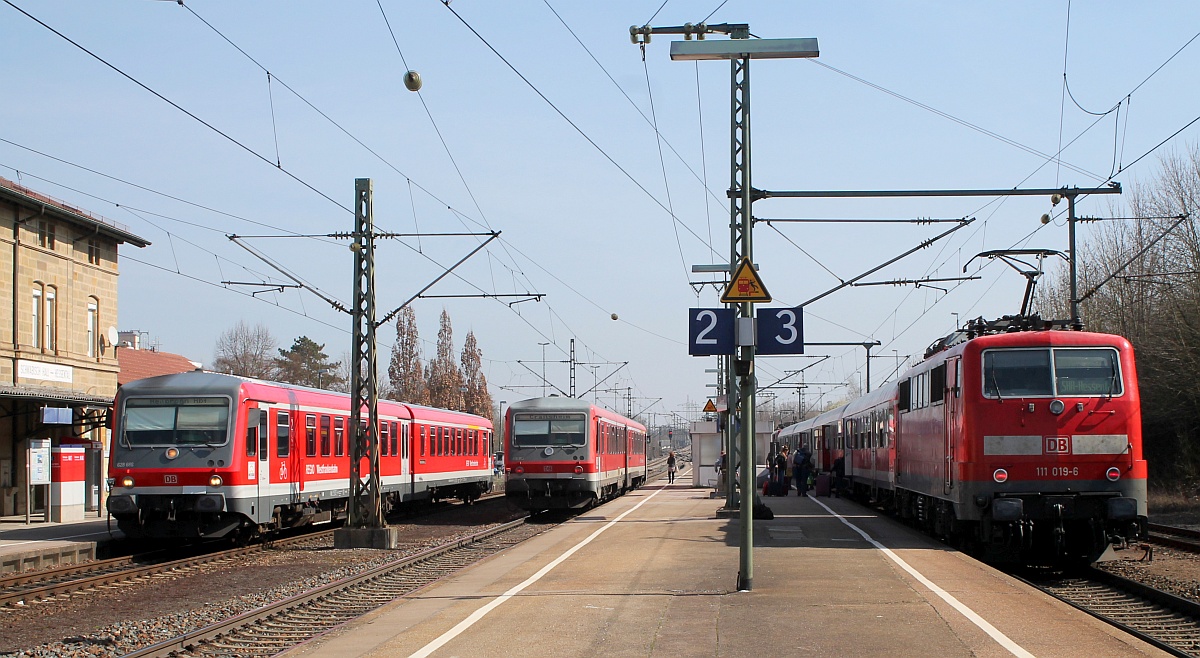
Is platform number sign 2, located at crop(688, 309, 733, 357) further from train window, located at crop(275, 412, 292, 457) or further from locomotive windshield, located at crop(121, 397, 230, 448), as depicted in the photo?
train window, located at crop(275, 412, 292, 457)

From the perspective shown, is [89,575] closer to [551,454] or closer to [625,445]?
[551,454]

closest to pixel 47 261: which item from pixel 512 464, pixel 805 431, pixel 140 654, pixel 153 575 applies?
pixel 512 464

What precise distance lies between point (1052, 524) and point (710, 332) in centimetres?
633

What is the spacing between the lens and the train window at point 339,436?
2508 cm

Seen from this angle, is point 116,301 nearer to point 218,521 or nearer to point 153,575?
point 218,521

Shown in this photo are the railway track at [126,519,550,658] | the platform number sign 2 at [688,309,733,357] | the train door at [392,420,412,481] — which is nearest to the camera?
the railway track at [126,519,550,658]

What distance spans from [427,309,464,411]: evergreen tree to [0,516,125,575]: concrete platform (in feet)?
192

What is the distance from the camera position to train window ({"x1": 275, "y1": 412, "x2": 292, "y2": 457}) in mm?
21469

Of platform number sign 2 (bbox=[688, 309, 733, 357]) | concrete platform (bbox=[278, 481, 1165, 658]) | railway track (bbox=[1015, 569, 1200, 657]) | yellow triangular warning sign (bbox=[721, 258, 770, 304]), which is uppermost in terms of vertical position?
yellow triangular warning sign (bbox=[721, 258, 770, 304])

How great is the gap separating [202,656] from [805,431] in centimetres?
4255

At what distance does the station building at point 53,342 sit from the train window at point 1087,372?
20717mm

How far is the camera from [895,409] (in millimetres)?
24000

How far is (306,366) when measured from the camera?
289 feet

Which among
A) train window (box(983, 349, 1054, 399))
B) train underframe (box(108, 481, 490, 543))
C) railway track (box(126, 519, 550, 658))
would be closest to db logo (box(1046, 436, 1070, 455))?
train window (box(983, 349, 1054, 399))
